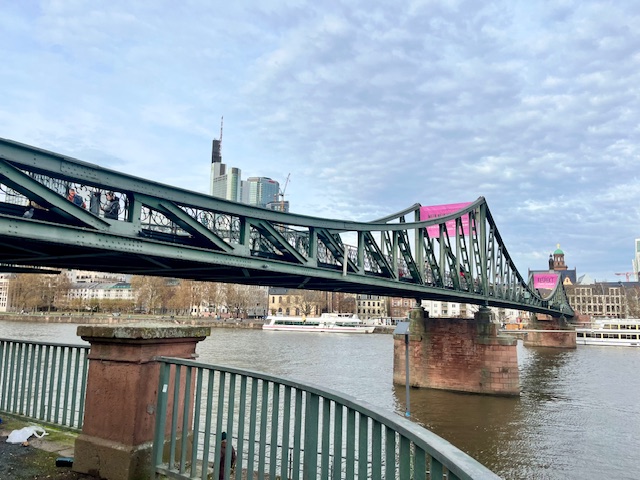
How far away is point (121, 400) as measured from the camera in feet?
15.4

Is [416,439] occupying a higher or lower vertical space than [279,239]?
lower

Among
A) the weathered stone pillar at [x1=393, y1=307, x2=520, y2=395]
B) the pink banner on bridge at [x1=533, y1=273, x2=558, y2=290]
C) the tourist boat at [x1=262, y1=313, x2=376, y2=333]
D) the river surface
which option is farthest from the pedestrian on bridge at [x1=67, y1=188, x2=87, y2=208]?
the pink banner on bridge at [x1=533, y1=273, x2=558, y2=290]

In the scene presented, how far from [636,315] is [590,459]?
13612 centimetres

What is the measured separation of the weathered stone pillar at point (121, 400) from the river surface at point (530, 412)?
4995 millimetres

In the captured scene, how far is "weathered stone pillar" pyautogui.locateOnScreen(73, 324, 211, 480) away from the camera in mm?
4609

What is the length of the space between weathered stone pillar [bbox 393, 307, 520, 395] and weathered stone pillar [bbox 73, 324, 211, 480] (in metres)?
30.0

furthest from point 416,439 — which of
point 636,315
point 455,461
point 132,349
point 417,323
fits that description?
point 636,315

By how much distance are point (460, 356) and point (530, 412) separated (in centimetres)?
682

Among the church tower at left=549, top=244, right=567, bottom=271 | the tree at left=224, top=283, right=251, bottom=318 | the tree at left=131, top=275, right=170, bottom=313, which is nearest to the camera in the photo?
the tree at left=224, top=283, right=251, bottom=318

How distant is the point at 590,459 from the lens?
18.7 m

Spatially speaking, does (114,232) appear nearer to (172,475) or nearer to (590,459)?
(172,475)

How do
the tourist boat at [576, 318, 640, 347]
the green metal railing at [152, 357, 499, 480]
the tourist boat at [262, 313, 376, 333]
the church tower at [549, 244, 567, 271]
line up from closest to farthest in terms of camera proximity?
the green metal railing at [152, 357, 499, 480] < the tourist boat at [576, 318, 640, 347] < the tourist boat at [262, 313, 376, 333] < the church tower at [549, 244, 567, 271]

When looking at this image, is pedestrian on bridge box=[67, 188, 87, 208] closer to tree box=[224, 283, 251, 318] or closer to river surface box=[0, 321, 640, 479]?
river surface box=[0, 321, 640, 479]

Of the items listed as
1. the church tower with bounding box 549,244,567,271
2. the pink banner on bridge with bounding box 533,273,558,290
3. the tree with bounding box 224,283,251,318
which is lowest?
the tree with bounding box 224,283,251,318
